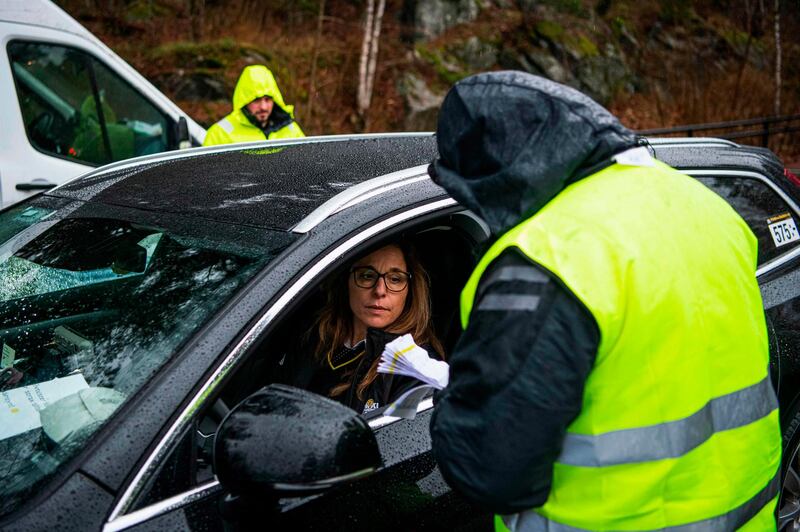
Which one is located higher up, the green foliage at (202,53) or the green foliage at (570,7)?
the green foliage at (570,7)

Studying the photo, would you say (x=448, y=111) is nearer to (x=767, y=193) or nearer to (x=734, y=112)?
(x=767, y=193)

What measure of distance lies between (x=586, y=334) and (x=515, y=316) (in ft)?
0.40

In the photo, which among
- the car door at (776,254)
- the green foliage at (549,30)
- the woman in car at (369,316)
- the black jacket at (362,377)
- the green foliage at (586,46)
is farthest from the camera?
the green foliage at (586,46)

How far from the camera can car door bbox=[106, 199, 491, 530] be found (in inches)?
59.2

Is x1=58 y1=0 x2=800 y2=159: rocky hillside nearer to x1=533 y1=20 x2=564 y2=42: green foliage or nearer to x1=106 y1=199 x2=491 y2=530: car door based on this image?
x1=533 y1=20 x2=564 y2=42: green foliage

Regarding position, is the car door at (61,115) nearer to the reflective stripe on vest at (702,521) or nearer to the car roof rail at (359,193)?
the car roof rail at (359,193)

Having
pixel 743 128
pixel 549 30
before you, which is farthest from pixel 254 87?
pixel 743 128

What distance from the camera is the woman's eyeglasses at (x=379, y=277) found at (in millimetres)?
2490

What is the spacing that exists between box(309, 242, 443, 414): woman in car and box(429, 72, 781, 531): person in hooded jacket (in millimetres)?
1019

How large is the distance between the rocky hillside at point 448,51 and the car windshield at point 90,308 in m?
11.4

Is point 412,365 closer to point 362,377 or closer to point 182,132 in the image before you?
point 362,377

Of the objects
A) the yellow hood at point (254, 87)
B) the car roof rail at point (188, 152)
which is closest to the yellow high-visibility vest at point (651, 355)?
the car roof rail at point (188, 152)

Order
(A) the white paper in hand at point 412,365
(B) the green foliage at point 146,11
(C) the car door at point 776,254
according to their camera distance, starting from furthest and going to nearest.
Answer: (B) the green foliage at point 146,11, (C) the car door at point 776,254, (A) the white paper in hand at point 412,365

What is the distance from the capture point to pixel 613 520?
1365 mm
